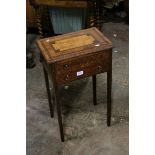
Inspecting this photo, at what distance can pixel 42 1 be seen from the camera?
266cm

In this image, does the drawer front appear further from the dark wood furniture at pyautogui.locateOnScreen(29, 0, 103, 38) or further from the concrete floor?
the dark wood furniture at pyautogui.locateOnScreen(29, 0, 103, 38)

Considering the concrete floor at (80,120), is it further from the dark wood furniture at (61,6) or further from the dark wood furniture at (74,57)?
the dark wood furniture at (61,6)

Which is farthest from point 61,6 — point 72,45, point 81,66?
point 81,66

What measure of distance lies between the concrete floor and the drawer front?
45cm

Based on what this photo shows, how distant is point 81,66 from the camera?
1677 mm

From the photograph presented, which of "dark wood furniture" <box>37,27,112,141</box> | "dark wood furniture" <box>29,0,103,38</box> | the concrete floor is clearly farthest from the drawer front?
"dark wood furniture" <box>29,0,103,38</box>

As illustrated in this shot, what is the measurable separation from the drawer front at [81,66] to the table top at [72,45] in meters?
0.03

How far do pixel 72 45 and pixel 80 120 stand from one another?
1.91 feet

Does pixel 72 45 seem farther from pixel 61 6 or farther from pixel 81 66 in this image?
pixel 61 6

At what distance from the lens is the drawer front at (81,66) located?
1642 millimetres
